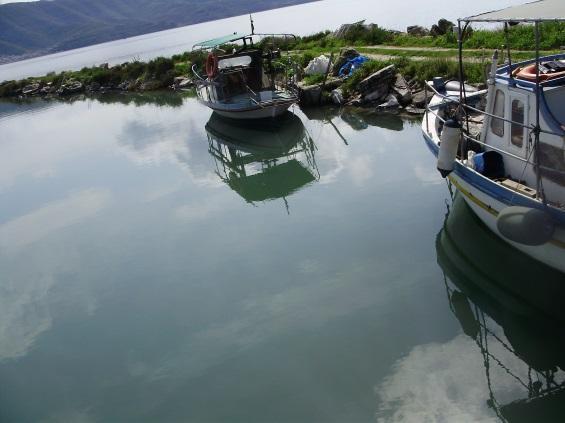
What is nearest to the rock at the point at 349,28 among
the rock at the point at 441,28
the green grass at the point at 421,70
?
the rock at the point at 441,28

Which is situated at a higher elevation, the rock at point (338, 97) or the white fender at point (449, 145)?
the white fender at point (449, 145)

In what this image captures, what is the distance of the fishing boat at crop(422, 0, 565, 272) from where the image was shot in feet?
23.4

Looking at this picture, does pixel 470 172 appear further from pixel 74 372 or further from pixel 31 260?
pixel 31 260

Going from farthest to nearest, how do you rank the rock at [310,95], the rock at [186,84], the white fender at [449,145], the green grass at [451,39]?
1. the rock at [186,84]
2. the rock at [310,95]
3. the green grass at [451,39]
4. the white fender at [449,145]

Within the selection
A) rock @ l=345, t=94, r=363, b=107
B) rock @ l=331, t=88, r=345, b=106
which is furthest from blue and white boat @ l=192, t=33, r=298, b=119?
rock @ l=345, t=94, r=363, b=107

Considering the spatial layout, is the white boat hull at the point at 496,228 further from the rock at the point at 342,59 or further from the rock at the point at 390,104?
the rock at the point at 342,59

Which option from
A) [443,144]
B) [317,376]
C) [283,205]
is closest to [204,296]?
[317,376]

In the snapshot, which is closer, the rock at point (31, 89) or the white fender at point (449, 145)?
the white fender at point (449, 145)

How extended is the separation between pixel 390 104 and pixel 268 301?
47.7 ft

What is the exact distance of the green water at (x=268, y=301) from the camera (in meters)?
7.12

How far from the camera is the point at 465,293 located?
8898 mm

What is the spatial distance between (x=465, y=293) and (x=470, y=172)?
2.23 m

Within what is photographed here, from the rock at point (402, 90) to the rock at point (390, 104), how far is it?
0.19 metres

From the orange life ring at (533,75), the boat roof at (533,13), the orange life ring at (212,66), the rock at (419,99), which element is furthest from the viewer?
the orange life ring at (212,66)
